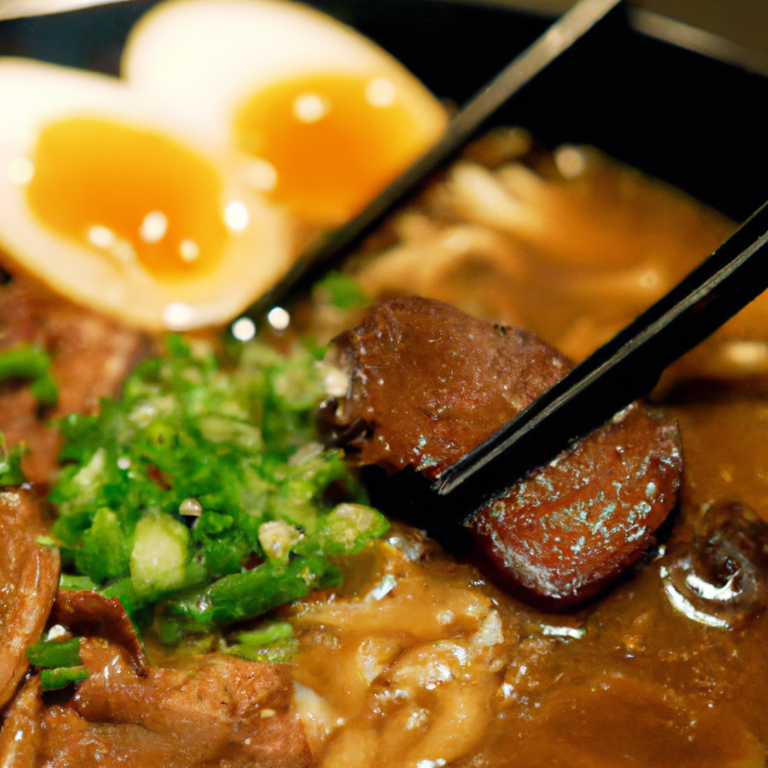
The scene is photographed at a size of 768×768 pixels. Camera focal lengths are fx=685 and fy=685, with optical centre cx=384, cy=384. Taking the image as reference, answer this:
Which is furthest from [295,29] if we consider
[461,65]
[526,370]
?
[526,370]

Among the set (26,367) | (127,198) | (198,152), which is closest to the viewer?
(26,367)

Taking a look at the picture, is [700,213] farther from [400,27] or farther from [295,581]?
[295,581]

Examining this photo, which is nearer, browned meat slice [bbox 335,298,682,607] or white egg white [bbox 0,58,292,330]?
browned meat slice [bbox 335,298,682,607]

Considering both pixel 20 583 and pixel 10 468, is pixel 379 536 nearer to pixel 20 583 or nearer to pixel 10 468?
pixel 20 583

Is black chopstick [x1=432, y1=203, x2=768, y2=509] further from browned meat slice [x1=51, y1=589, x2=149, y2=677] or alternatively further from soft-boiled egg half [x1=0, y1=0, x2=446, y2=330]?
soft-boiled egg half [x1=0, y1=0, x2=446, y2=330]

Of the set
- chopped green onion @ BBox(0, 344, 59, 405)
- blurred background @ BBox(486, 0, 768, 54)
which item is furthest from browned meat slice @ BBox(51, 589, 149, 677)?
blurred background @ BBox(486, 0, 768, 54)

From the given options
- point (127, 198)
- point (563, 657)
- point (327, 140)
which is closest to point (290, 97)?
point (327, 140)
